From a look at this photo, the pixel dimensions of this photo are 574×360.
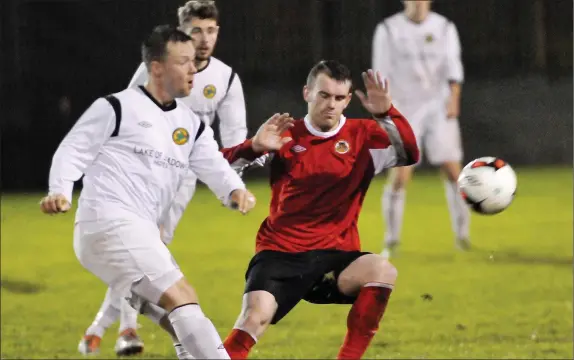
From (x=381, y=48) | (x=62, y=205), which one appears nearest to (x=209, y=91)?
(x=62, y=205)

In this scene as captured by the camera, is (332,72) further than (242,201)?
Yes

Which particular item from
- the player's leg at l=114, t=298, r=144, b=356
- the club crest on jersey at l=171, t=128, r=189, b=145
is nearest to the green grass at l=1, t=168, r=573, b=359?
the player's leg at l=114, t=298, r=144, b=356

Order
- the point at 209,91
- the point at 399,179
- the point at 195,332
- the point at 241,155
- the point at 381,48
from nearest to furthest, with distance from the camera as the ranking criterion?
the point at 195,332, the point at 241,155, the point at 209,91, the point at 399,179, the point at 381,48

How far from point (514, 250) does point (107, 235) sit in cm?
557

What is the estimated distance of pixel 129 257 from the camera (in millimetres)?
4238

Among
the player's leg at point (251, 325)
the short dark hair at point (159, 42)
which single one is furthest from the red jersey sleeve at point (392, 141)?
the short dark hair at point (159, 42)

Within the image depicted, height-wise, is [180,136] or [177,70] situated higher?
[177,70]

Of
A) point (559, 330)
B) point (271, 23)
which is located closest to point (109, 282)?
point (559, 330)

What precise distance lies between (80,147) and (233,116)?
1.64 m

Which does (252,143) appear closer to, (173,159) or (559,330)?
(173,159)

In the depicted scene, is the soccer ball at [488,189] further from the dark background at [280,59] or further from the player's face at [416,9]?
the player's face at [416,9]

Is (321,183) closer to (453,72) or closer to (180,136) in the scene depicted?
(180,136)

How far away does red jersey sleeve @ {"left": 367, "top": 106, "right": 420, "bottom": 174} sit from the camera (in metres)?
4.62

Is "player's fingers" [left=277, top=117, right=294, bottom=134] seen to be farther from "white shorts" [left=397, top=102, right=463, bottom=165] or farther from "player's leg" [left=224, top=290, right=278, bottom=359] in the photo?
"white shorts" [left=397, top=102, right=463, bottom=165]
